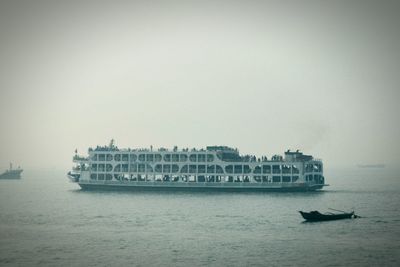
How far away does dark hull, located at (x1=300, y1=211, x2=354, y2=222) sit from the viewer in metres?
71.6

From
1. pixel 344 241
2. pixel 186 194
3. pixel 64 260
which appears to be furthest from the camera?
pixel 186 194

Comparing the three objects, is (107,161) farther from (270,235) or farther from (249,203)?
(270,235)

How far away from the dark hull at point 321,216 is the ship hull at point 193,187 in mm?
33517

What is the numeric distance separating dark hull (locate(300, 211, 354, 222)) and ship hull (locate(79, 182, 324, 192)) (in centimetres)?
3352

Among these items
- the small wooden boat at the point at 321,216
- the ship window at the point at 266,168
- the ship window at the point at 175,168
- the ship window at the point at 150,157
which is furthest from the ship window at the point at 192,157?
the small wooden boat at the point at 321,216

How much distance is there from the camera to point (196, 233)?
207 ft

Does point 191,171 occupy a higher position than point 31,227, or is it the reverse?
point 191,171

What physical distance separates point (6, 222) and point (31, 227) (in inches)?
307

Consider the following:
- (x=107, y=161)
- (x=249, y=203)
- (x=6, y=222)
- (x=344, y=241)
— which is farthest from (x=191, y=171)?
(x=344, y=241)

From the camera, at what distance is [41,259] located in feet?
164

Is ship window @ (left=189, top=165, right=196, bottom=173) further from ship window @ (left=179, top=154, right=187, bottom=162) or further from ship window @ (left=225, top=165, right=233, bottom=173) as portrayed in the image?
ship window @ (left=225, top=165, right=233, bottom=173)

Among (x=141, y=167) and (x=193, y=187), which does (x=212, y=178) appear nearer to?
(x=193, y=187)

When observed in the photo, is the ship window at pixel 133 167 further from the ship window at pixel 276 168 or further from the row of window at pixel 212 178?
the ship window at pixel 276 168

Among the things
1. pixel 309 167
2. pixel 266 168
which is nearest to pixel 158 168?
pixel 266 168
